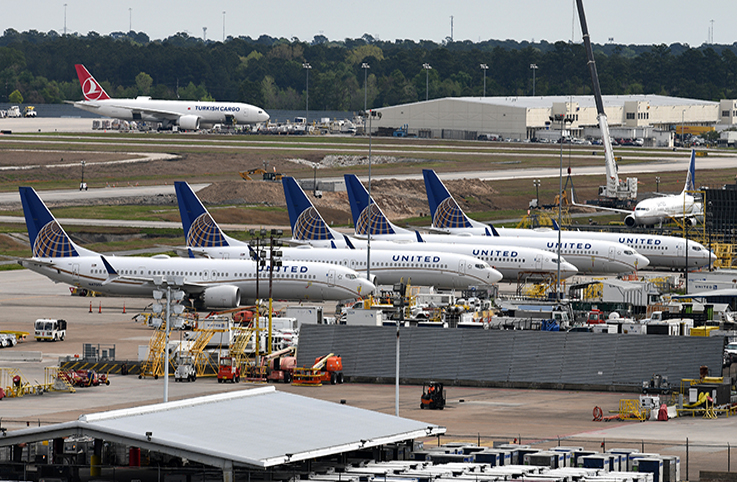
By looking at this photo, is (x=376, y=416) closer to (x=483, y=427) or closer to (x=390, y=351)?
(x=483, y=427)

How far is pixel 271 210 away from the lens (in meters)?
162

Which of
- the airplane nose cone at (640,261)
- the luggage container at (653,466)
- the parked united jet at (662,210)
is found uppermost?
the parked united jet at (662,210)

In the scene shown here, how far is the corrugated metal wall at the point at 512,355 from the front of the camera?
6894 centimetres

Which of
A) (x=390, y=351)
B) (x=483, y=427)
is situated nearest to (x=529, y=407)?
(x=483, y=427)

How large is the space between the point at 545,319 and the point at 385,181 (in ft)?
345

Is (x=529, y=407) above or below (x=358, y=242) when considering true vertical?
below

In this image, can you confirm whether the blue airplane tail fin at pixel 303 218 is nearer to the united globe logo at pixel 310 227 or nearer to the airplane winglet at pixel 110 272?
the united globe logo at pixel 310 227

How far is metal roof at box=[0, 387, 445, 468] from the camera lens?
3978 centimetres

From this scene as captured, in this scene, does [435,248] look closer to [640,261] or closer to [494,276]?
[494,276]

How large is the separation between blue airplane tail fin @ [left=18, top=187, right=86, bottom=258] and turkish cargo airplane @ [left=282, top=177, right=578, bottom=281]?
67.3 ft

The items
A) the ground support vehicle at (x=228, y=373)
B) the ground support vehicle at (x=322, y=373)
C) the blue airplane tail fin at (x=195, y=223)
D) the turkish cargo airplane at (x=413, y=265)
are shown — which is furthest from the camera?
the blue airplane tail fin at (x=195, y=223)

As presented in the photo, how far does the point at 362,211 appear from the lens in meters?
115

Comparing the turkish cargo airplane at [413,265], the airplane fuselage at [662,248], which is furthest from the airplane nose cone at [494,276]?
the airplane fuselage at [662,248]

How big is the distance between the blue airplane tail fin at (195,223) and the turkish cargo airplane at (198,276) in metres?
9.08
